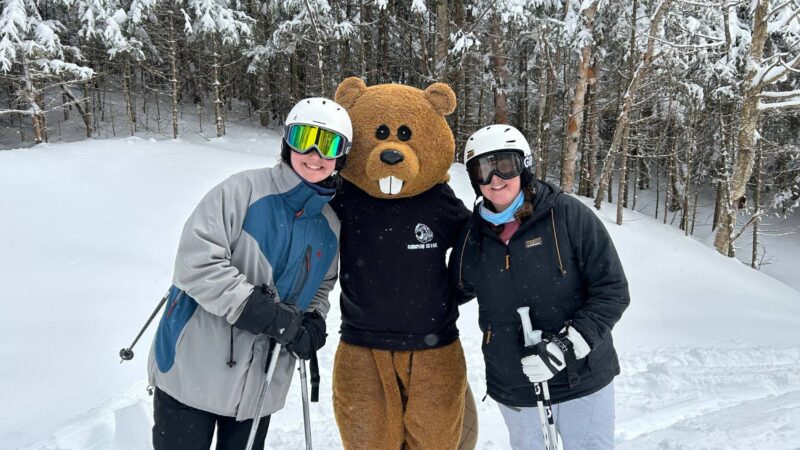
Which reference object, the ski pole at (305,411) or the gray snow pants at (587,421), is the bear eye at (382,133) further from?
the gray snow pants at (587,421)

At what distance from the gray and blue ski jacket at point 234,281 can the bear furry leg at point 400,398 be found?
0.48 metres

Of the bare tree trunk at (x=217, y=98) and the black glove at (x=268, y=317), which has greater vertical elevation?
the bare tree trunk at (x=217, y=98)

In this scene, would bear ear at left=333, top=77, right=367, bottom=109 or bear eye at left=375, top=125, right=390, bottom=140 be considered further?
bear ear at left=333, top=77, right=367, bottom=109

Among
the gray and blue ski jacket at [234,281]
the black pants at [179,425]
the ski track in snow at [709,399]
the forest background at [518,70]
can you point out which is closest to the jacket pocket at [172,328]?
the gray and blue ski jacket at [234,281]

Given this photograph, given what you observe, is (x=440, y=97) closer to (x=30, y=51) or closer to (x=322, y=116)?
(x=322, y=116)

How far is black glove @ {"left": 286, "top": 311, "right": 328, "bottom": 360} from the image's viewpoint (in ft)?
7.56

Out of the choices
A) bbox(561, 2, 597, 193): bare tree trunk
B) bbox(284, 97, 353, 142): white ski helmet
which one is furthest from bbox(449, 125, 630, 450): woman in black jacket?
bbox(561, 2, 597, 193): bare tree trunk

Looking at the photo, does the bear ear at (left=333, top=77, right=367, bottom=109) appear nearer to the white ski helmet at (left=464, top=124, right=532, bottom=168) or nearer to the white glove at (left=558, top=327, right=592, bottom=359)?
the white ski helmet at (left=464, top=124, right=532, bottom=168)

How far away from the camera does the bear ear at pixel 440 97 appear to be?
9.74ft

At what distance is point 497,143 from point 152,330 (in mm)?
3869

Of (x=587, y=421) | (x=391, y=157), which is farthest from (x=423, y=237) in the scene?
(x=587, y=421)

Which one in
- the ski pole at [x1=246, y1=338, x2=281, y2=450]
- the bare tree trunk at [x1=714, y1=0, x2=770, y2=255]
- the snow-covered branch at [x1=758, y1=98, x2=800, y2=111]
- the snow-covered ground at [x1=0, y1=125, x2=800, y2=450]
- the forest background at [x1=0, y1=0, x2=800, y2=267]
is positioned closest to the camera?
the ski pole at [x1=246, y1=338, x2=281, y2=450]

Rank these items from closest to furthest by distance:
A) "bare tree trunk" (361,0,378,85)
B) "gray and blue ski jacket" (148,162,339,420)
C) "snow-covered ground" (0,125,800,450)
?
"gray and blue ski jacket" (148,162,339,420), "snow-covered ground" (0,125,800,450), "bare tree trunk" (361,0,378,85)

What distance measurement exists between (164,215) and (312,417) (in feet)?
17.2
